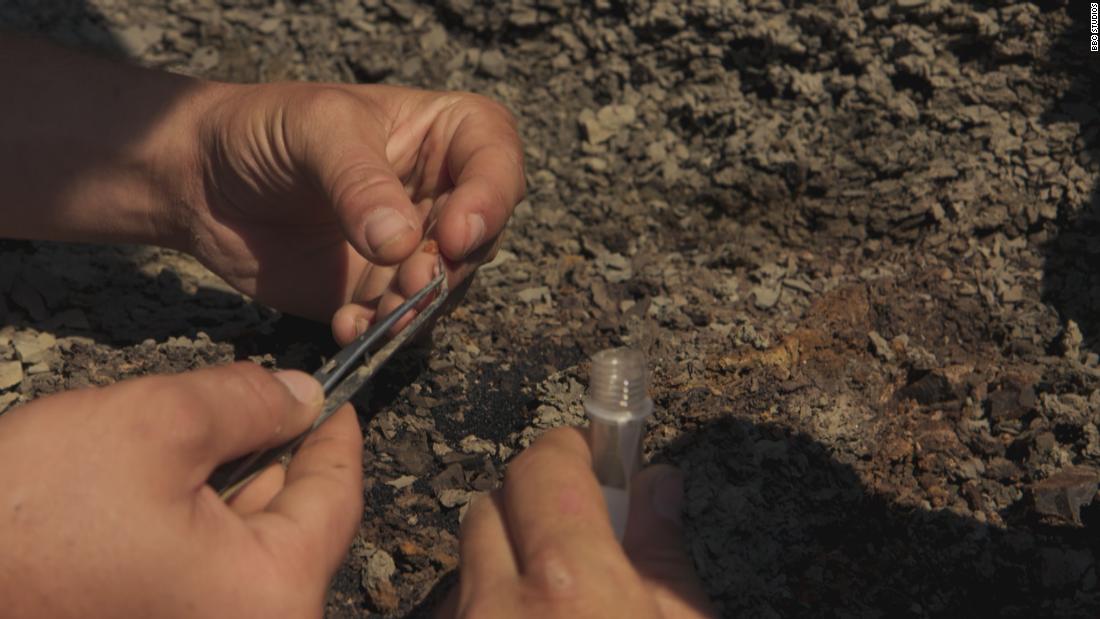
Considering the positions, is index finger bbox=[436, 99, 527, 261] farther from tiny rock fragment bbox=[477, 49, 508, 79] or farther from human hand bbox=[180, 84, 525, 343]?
tiny rock fragment bbox=[477, 49, 508, 79]

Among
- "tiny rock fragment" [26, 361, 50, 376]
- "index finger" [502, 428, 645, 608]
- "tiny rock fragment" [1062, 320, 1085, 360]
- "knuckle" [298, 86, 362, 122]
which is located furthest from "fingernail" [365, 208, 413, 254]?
"tiny rock fragment" [1062, 320, 1085, 360]

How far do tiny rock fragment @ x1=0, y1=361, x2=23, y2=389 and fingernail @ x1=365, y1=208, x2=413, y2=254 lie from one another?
0.98m

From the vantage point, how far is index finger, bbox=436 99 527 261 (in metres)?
1.94

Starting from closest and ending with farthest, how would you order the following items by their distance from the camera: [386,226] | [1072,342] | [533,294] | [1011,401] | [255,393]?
[255,393]
[386,226]
[1011,401]
[1072,342]
[533,294]

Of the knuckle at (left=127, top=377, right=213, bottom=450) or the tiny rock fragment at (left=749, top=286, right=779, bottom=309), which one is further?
the tiny rock fragment at (left=749, top=286, right=779, bottom=309)

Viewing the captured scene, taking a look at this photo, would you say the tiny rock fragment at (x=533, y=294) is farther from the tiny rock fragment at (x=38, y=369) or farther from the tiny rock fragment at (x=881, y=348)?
the tiny rock fragment at (x=38, y=369)

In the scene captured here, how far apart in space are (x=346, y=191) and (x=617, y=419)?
81cm

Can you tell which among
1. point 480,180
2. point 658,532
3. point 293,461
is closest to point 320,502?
point 293,461

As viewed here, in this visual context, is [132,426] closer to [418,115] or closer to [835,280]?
[418,115]

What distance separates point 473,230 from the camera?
194cm

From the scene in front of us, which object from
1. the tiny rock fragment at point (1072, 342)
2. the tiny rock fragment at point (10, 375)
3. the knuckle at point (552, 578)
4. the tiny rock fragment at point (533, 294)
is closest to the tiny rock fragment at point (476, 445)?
the tiny rock fragment at point (533, 294)

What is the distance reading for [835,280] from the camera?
2.53 metres

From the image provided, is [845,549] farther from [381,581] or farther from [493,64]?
[493,64]

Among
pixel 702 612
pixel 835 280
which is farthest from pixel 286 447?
pixel 835 280
